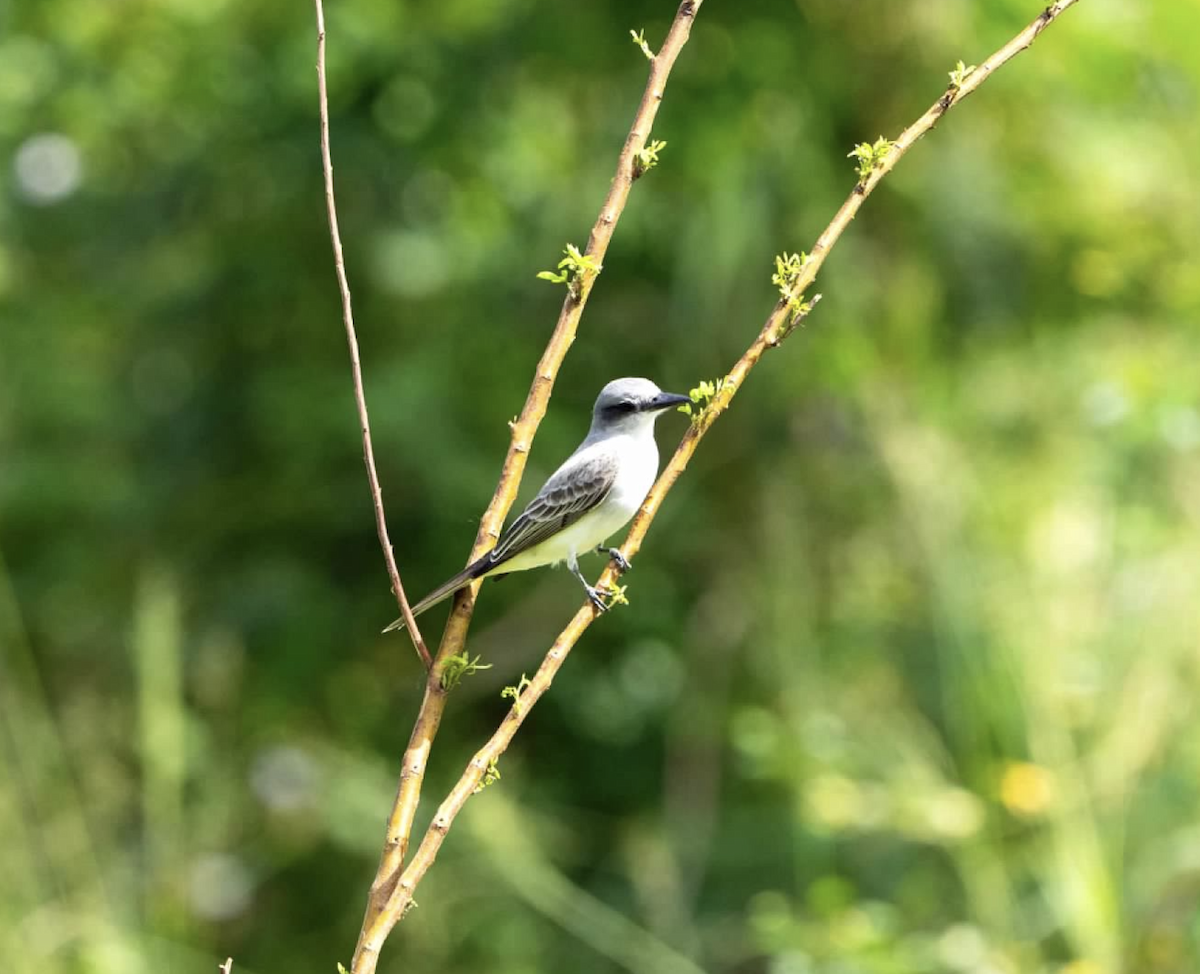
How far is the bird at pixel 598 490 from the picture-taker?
149 inches

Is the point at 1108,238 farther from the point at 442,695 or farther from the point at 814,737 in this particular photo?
the point at 442,695

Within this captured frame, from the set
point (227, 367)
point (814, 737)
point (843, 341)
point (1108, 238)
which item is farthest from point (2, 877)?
point (1108, 238)

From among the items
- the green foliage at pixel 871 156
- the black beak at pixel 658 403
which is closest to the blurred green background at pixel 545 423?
the black beak at pixel 658 403

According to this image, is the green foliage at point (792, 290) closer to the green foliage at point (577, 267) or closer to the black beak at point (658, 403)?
the green foliage at point (577, 267)

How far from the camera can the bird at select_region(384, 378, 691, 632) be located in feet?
12.4

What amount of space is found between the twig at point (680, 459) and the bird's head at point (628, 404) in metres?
1.34

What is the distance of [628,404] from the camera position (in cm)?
382

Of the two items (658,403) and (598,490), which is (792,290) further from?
(598,490)

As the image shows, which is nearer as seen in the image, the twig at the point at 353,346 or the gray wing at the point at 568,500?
the twig at the point at 353,346

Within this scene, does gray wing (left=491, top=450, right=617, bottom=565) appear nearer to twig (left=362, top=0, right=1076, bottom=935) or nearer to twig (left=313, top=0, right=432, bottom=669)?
twig (left=362, top=0, right=1076, bottom=935)

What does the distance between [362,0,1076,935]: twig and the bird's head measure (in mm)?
1343

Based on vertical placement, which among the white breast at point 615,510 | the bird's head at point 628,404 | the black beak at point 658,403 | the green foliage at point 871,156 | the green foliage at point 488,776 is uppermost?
the bird's head at point 628,404

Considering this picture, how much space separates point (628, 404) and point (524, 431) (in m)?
1.50

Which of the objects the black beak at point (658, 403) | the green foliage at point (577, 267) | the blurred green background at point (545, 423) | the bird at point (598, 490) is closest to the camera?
the green foliage at point (577, 267)
